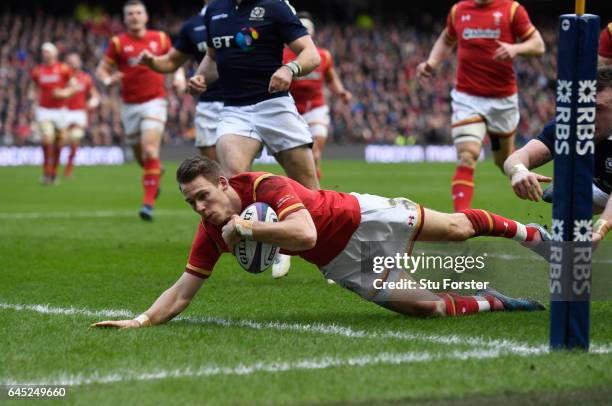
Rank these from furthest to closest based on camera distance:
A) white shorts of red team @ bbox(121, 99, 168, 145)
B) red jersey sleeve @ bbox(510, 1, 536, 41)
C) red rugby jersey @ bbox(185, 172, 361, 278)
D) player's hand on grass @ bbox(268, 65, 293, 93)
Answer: white shorts of red team @ bbox(121, 99, 168, 145)
red jersey sleeve @ bbox(510, 1, 536, 41)
player's hand on grass @ bbox(268, 65, 293, 93)
red rugby jersey @ bbox(185, 172, 361, 278)

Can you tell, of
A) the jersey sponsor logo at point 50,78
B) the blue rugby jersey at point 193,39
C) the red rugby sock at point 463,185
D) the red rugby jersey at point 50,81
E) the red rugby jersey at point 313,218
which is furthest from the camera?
the jersey sponsor logo at point 50,78

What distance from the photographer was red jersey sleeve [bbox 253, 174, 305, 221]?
6094 mm

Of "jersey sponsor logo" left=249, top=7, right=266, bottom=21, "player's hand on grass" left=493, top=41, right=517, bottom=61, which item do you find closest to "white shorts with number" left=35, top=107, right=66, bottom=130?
"player's hand on grass" left=493, top=41, right=517, bottom=61

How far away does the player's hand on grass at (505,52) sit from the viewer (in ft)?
34.6

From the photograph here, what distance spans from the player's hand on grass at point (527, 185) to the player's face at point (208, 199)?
4.89 ft

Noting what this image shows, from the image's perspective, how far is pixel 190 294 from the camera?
6582 mm

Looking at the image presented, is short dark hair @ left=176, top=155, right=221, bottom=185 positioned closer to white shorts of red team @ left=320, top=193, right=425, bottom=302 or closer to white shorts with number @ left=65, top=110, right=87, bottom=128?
white shorts of red team @ left=320, top=193, right=425, bottom=302

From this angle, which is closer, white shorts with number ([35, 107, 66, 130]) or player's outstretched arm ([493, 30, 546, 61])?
player's outstretched arm ([493, 30, 546, 61])

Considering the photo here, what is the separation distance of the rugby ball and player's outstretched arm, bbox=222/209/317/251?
0.26ft

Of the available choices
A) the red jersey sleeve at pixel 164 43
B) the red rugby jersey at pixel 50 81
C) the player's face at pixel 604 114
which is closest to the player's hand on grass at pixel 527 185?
the player's face at pixel 604 114

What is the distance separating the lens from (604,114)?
629cm

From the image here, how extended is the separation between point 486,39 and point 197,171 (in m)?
6.22

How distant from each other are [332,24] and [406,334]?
41.2 m

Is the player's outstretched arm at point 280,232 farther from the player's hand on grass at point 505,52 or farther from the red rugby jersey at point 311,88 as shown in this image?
the red rugby jersey at point 311,88
